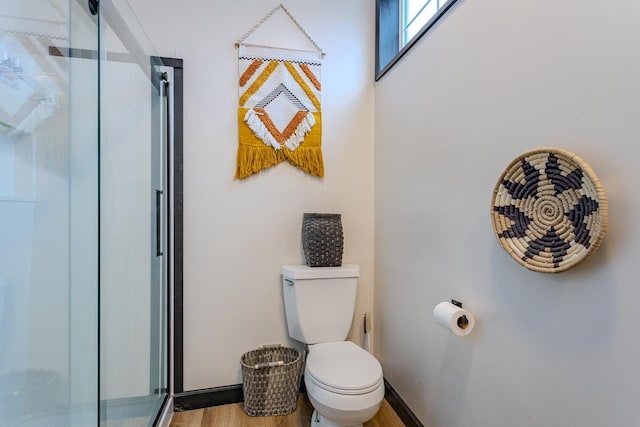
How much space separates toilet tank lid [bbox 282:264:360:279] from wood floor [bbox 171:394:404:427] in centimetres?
73

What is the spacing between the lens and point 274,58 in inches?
79.9

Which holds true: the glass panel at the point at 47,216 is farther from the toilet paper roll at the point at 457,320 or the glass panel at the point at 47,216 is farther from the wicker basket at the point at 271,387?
the toilet paper roll at the point at 457,320

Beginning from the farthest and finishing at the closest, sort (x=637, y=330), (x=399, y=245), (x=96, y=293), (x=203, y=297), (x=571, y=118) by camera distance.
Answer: (x=203, y=297) < (x=399, y=245) < (x=96, y=293) < (x=571, y=118) < (x=637, y=330)

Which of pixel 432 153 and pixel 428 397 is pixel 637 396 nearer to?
pixel 428 397

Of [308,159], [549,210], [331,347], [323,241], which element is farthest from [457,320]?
[308,159]

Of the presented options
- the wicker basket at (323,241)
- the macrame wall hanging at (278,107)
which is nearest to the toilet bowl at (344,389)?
the wicker basket at (323,241)

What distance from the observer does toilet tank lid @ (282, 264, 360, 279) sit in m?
1.86

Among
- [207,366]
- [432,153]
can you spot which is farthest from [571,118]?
[207,366]

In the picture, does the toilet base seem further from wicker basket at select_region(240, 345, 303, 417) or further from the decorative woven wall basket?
the decorative woven wall basket

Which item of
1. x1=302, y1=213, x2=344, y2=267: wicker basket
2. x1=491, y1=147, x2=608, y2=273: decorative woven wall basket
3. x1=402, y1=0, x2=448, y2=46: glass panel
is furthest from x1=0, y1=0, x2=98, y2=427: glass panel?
x1=402, y1=0, x2=448, y2=46: glass panel

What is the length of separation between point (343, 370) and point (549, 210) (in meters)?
1.01

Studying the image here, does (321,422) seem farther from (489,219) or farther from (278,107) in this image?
(278,107)

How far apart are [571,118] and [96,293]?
1545mm

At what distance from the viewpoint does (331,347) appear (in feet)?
5.74
